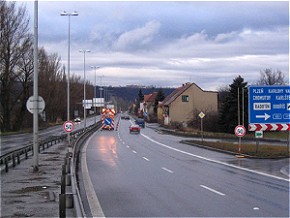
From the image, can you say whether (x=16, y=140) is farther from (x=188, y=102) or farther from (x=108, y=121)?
(x=188, y=102)

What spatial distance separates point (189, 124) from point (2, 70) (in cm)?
4284

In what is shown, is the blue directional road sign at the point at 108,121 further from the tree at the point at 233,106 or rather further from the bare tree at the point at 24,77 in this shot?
the tree at the point at 233,106

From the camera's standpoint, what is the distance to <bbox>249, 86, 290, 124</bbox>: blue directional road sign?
24.8 m

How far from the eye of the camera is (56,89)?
94.2 metres

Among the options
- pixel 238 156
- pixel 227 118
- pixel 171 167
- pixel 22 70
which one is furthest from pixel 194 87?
pixel 171 167

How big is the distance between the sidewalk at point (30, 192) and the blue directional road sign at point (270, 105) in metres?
11.0

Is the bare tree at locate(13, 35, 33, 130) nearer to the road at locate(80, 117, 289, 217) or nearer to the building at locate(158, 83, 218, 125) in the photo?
the building at locate(158, 83, 218, 125)

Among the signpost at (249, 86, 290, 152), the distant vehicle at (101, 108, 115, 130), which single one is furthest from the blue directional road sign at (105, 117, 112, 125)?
the signpost at (249, 86, 290, 152)

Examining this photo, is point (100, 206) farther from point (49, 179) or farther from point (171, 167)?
point (171, 167)

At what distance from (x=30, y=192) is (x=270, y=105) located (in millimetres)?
Answer: 15168

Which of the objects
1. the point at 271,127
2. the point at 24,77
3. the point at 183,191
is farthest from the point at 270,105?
the point at 24,77

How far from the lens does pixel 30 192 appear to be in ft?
46.4

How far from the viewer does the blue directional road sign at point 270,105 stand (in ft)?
81.4

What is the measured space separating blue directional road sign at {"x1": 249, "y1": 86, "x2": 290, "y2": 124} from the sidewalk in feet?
36.0
